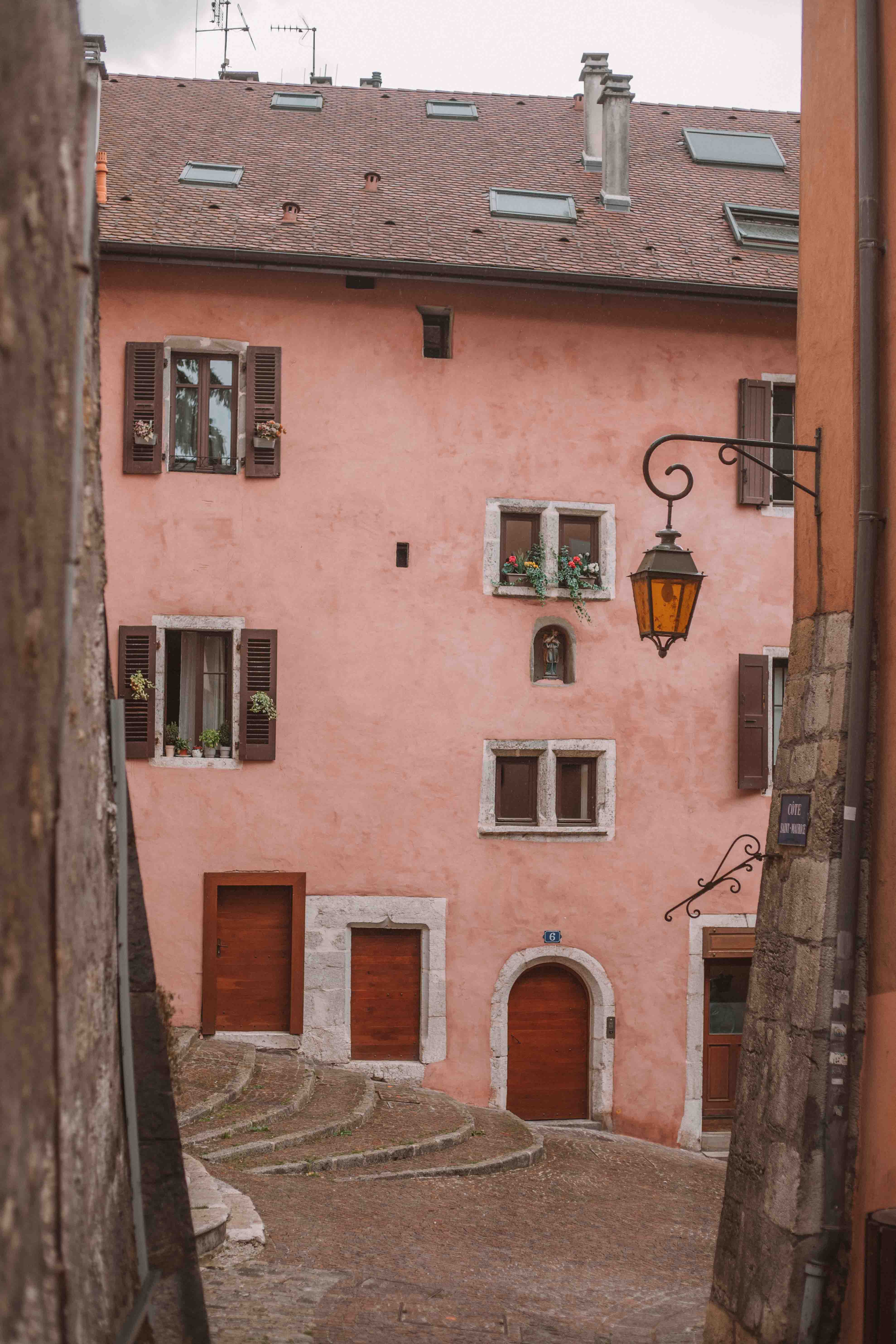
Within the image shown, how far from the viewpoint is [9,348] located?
249 centimetres

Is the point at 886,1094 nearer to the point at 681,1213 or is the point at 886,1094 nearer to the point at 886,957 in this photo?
the point at 886,957

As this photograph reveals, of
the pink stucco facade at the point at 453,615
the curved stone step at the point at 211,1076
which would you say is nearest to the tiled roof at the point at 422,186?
the pink stucco facade at the point at 453,615

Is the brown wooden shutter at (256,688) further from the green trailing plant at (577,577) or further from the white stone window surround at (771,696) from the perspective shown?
the white stone window surround at (771,696)

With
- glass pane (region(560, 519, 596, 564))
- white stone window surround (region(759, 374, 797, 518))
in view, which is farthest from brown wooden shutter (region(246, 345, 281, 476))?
white stone window surround (region(759, 374, 797, 518))

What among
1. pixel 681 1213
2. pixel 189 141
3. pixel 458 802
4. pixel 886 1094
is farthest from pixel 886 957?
pixel 189 141

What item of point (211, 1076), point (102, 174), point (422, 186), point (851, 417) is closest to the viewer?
point (851, 417)

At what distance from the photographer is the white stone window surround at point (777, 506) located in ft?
49.9

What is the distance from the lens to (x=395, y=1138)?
460 inches

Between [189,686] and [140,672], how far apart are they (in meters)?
0.58

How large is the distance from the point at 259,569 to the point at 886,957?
9.94 metres

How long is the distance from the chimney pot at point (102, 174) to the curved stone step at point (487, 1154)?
362 inches

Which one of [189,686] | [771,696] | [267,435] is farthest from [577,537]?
[189,686]

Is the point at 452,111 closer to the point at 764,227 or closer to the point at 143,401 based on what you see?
the point at 764,227

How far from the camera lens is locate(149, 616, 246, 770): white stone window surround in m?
14.1
